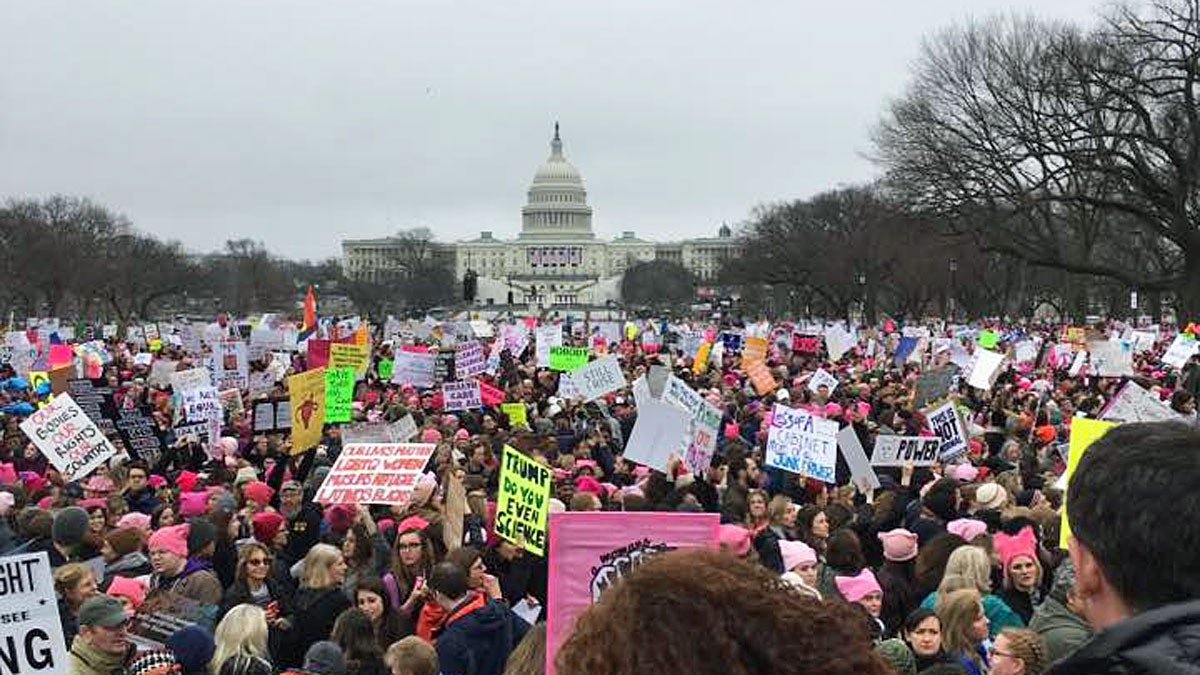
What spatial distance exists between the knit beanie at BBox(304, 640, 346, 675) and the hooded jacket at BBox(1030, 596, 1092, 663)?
8.66 ft

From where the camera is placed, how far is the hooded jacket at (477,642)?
5.89m

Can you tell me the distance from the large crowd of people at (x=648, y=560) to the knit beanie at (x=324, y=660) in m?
0.01

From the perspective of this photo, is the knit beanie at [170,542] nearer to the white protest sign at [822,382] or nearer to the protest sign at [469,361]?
the protest sign at [469,361]

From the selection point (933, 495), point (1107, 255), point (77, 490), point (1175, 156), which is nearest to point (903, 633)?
point (933, 495)

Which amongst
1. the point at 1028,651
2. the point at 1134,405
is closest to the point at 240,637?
the point at 1028,651

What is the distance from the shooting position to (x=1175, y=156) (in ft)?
131

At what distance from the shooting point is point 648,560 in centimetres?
200

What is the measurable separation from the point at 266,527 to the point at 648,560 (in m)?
6.94

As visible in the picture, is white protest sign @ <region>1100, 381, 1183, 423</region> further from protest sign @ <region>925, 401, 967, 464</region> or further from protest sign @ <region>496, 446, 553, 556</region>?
protest sign @ <region>496, 446, 553, 556</region>

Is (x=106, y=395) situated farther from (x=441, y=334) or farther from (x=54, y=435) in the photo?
(x=441, y=334)

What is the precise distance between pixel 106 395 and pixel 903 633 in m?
9.35

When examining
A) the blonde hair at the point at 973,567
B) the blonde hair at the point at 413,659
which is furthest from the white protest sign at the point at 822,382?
the blonde hair at the point at 413,659

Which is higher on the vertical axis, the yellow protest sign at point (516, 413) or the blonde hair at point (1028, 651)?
the blonde hair at point (1028, 651)

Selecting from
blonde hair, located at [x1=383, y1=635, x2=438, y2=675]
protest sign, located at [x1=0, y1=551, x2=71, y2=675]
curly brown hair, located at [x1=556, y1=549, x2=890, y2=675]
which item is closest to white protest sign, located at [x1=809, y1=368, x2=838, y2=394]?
blonde hair, located at [x1=383, y1=635, x2=438, y2=675]
